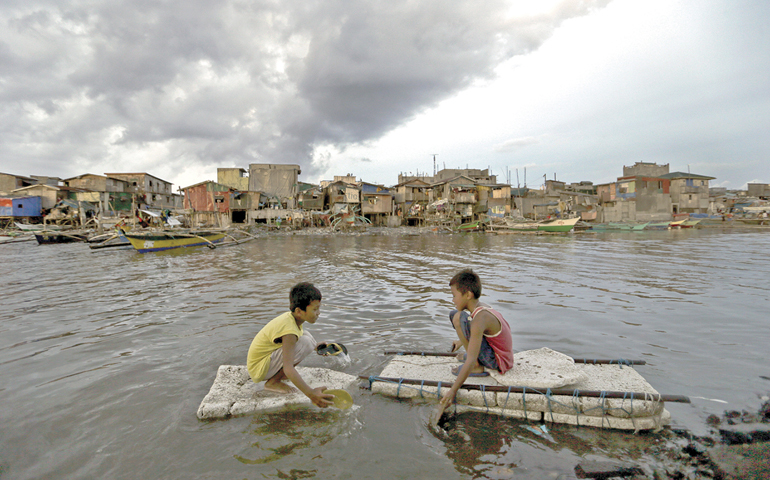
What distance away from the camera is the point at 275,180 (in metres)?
45.2

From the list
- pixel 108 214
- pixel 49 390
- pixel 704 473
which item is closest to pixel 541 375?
pixel 704 473

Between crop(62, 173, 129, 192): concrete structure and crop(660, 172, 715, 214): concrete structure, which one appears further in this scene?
crop(660, 172, 715, 214): concrete structure

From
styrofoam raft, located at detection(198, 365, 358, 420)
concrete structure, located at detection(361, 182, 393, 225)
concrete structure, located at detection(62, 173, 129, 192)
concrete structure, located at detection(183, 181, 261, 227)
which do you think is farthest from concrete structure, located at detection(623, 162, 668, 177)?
concrete structure, located at detection(62, 173, 129, 192)

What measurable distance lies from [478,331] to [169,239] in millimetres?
22043

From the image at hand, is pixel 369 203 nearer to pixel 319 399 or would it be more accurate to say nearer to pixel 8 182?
pixel 8 182

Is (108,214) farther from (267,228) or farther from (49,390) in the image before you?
(49,390)

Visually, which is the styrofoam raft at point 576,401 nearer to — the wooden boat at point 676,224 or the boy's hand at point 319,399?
the boy's hand at point 319,399

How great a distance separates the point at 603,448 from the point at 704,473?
2.08 ft

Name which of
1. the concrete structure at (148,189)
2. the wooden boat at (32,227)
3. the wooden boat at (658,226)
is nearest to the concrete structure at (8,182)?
Answer: the wooden boat at (32,227)

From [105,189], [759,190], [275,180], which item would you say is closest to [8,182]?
[105,189]

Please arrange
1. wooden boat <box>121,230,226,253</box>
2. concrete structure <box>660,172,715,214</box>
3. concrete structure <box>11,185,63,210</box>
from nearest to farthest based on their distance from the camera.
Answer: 1. wooden boat <box>121,230,226,253</box>
2. concrete structure <box>11,185,63,210</box>
3. concrete structure <box>660,172,715,214</box>

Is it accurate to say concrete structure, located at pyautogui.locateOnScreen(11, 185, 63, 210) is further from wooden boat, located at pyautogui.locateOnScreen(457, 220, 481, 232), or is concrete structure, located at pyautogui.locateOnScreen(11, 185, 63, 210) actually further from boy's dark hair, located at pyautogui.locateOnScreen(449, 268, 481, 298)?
boy's dark hair, located at pyautogui.locateOnScreen(449, 268, 481, 298)

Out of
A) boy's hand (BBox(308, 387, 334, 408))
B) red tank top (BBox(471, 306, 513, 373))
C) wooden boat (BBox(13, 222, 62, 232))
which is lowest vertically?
Answer: boy's hand (BBox(308, 387, 334, 408))

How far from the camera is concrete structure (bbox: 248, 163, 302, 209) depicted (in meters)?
44.7
